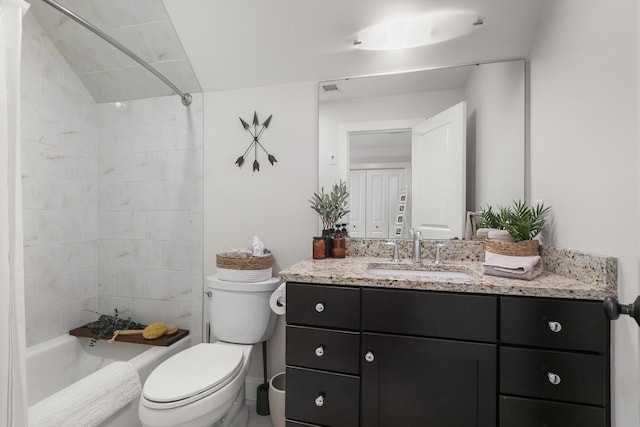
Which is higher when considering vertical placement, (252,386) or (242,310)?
(242,310)

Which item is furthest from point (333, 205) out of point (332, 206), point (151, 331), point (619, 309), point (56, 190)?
point (56, 190)

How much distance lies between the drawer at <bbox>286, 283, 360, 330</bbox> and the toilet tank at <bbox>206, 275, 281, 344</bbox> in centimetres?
50

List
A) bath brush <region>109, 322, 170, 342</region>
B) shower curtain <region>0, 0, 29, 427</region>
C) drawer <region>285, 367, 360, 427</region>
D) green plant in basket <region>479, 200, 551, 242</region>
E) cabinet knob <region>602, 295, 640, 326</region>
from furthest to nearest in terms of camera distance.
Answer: bath brush <region>109, 322, 170, 342</region> → green plant in basket <region>479, 200, 551, 242</region> → drawer <region>285, 367, 360, 427</region> → shower curtain <region>0, 0, 29, 427</region> → cabinet knob <region>602, 295, 640, 326</region>

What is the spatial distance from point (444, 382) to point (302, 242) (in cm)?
107

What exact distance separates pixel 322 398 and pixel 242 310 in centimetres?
70

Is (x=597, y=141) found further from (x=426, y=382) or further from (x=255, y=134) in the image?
(x=255, y=134)

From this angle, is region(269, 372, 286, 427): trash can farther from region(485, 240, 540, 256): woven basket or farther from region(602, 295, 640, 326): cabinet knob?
region(602, 295, 640, 326): cabinet knob

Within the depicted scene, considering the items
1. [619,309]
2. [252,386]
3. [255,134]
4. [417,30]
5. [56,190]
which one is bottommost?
[252,386]

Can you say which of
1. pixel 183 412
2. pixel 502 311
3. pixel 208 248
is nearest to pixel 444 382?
pixel 502 311

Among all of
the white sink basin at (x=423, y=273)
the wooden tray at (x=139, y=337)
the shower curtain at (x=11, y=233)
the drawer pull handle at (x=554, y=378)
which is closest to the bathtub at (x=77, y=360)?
the wooden tray at (x=139, y=337)

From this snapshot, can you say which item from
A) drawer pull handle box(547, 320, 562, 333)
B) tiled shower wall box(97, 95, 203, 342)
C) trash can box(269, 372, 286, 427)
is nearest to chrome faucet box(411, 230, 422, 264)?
drawer pull handle box(547, 320, 562, 333)

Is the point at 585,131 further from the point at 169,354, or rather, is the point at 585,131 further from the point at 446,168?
the point at 169,354

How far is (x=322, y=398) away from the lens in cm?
122

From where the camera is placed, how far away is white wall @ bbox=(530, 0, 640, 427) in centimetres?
86
